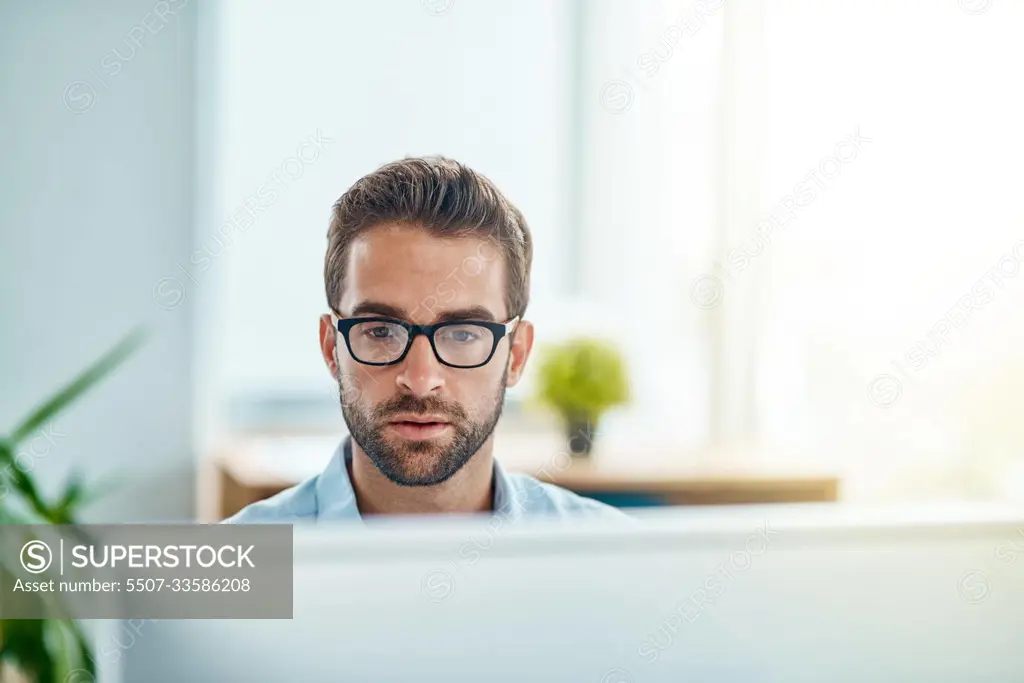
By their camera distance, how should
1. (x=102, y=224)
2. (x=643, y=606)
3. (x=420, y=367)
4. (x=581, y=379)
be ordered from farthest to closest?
(x=581, y=379) < (x=102, y=224) < (x=420, y=367) < (x=643, y=606)

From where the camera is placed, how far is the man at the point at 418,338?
37.9 inches

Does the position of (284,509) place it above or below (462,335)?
below

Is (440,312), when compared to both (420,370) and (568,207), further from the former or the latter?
(568,207)

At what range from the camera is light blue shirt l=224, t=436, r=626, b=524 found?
101 cm

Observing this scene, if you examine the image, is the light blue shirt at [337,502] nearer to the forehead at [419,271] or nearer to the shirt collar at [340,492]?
the shirt collar at [340,492]

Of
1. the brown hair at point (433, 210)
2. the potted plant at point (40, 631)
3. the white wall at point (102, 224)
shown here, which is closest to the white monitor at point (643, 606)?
the potted plant at point (40, 631)

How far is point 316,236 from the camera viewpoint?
116cm

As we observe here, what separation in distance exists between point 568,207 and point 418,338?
1.63 ft

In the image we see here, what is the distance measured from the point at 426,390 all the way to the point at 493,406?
0.09 m

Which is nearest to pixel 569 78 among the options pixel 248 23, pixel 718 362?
pixel 248 23

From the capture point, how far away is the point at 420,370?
960 millimetres

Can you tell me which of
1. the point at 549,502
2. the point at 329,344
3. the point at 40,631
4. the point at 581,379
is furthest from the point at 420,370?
the point at 581,379

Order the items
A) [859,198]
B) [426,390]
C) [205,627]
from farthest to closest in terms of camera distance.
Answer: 1. [859,198]
2. [426,390]
3. [205,627]

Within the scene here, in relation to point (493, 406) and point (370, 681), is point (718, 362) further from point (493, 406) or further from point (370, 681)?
point (370, 681)
